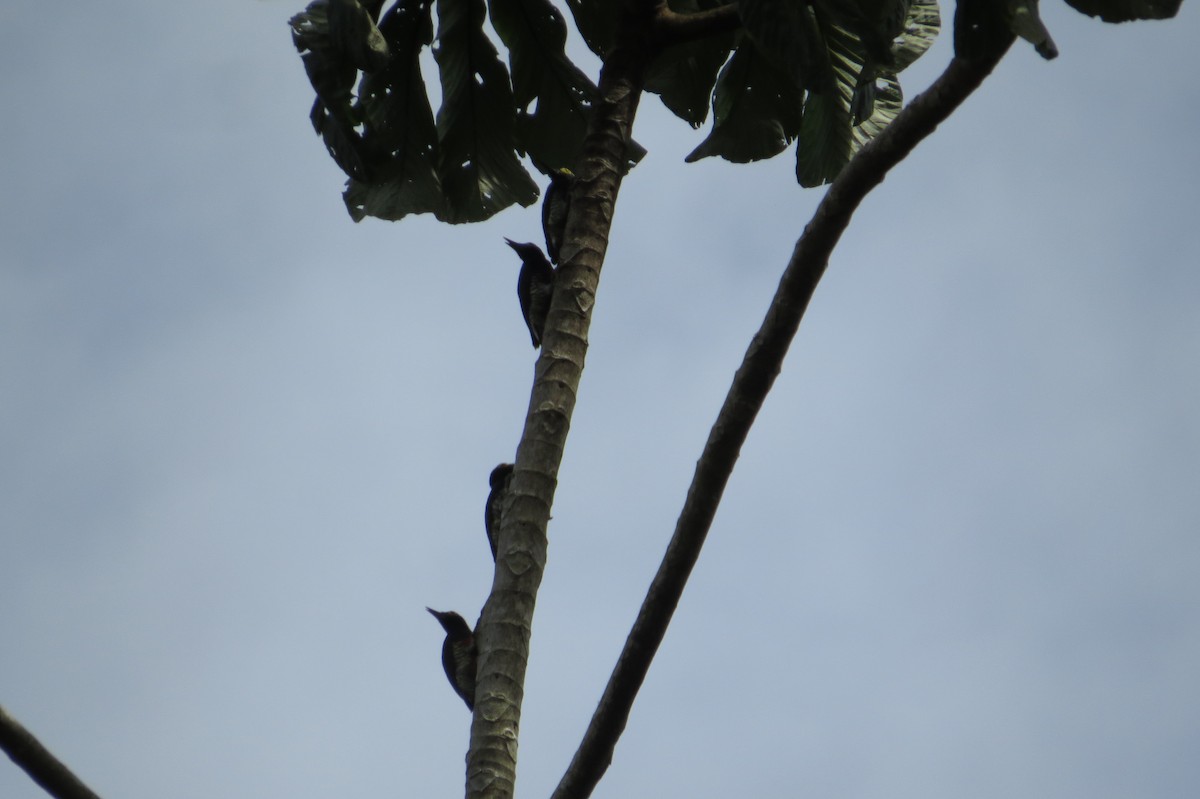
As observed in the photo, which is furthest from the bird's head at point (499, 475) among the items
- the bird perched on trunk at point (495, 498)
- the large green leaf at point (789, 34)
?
the large green leaf at point (789, 34)

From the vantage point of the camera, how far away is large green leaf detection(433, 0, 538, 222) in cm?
538

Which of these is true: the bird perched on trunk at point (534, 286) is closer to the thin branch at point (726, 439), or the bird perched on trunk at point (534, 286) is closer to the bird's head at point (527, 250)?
the bird's head at point (527, 250)

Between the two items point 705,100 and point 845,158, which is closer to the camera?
point 845,158

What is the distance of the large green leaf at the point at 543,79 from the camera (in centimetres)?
557

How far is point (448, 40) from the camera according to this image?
211 inches

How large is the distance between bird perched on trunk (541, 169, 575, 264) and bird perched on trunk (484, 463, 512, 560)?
1029 millimetres

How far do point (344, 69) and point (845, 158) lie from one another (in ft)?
8.09

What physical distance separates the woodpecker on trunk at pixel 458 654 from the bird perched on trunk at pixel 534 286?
1.46m

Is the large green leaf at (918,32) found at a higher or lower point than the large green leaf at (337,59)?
higher

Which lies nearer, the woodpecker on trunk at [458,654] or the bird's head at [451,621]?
the woodpecker on trunk at [458,654]

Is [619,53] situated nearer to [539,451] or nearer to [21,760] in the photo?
[539,451]

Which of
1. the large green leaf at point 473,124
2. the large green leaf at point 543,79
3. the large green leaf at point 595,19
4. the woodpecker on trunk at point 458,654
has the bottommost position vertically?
the woodpecker on trunk at point 458,654

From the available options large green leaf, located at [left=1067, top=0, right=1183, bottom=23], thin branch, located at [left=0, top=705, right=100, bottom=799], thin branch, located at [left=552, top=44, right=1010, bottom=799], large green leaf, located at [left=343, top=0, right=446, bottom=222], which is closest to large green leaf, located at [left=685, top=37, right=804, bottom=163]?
large green leaf, located at [left=343, top=0, right=446, bottom=222]

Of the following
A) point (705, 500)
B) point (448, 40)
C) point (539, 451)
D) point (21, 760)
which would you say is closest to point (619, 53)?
point (448, 40)
